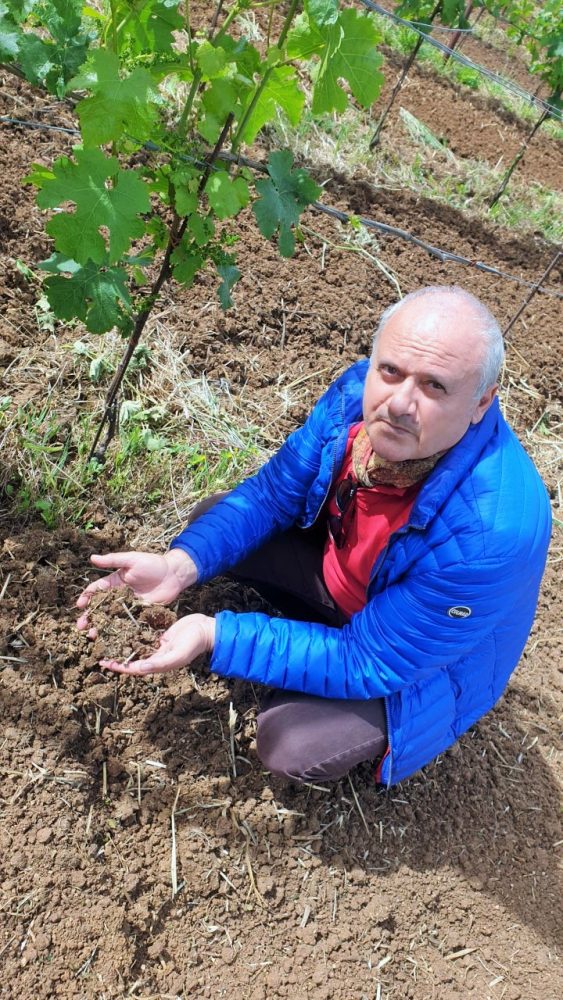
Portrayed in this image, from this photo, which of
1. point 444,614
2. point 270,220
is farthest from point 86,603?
point 270,220

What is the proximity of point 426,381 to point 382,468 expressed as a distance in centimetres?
27

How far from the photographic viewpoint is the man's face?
4.93ft

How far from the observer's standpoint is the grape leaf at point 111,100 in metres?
1.24

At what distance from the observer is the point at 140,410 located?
2572 millimetres

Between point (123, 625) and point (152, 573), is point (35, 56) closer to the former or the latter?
point (152, 573)

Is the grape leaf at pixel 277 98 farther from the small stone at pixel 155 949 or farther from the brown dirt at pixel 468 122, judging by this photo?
the brown dirt at pixel 468 122

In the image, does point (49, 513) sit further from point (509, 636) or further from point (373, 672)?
point (509, 636)

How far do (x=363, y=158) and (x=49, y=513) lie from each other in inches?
116

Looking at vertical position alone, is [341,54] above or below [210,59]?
above

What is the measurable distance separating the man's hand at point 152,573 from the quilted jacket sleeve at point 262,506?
0.13ft

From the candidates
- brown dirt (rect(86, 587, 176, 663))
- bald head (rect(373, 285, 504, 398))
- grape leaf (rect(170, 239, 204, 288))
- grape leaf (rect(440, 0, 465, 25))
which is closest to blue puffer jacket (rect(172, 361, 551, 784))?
bald head (rect(373, 285, 504, 398))

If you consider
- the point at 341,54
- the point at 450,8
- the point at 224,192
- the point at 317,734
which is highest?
the point at 450,8

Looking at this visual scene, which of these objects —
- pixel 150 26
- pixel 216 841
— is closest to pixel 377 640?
pixel 216 841

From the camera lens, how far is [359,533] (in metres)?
1.92
